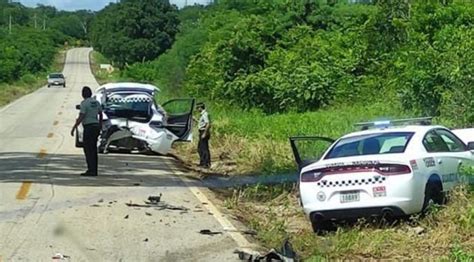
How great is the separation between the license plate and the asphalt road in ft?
4.84

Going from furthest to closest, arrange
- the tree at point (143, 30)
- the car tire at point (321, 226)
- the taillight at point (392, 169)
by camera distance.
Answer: the tree at point (143, 30) < the car tire at point (321, 226) < the taillight at point (392, 169)

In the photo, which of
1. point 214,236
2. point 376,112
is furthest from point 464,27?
point 214,236

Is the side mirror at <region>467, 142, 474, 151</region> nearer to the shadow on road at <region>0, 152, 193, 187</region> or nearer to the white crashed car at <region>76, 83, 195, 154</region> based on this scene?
the shadow on road at <region>0, 152, 193, 187</region>

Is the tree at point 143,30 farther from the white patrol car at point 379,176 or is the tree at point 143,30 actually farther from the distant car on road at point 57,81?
the white patrol car at point 379,176

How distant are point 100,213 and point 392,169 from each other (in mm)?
4270

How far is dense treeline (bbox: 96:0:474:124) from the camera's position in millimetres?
25359

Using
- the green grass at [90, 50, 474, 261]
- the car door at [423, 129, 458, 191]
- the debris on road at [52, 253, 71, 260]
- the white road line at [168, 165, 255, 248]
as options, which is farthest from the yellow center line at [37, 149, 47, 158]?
the debris on road at [52, 253, 71, 260]

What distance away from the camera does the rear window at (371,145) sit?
480 inches

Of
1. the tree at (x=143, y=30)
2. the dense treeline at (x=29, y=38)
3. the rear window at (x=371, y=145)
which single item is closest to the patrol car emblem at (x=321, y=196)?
the rear window at (x=371, y=145)

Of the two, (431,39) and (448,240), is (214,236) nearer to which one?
(448,240)

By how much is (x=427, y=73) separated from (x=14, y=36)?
10308 centimetres

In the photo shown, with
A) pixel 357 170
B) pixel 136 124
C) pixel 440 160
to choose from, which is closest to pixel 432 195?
pixel 440 160

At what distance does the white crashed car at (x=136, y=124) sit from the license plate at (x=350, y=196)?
39.3 ft

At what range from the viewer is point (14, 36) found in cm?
12194
